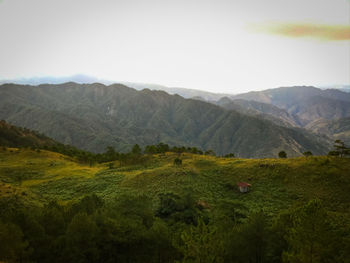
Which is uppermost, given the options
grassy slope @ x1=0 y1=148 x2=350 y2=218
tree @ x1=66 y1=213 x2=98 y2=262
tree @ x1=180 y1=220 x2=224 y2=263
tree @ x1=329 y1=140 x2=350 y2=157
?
tree @ x1=329 y1=140 x2=350 y2=157

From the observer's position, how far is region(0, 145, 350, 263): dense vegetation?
23.0 m

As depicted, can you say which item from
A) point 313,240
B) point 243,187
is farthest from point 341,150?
point 313,240

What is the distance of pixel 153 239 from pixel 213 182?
43.4 meters

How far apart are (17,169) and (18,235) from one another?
79.7 meters

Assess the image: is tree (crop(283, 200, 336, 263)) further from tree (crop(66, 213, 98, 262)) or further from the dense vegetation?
tree (crop(66, 213, 98, 262))

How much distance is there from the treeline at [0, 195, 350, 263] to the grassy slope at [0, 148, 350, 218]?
2433 centimetres

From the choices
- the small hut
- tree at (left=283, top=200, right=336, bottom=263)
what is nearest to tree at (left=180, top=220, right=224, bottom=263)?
tree at (left=283, top=200, right=336, bottom=263)

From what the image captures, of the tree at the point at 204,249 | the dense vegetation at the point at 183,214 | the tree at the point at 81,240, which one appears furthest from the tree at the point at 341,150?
the tree at the point at 81,240

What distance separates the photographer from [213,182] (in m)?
71.1

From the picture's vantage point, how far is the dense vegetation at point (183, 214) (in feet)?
75.4

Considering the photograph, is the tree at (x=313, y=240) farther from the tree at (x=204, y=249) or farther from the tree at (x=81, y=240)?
the tree at (x=81, y=240)

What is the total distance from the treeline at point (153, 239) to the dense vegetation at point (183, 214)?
0.10 meters

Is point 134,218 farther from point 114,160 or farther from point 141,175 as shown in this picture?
point 114,160

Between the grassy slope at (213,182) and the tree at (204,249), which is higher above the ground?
the tree at (204,249)
